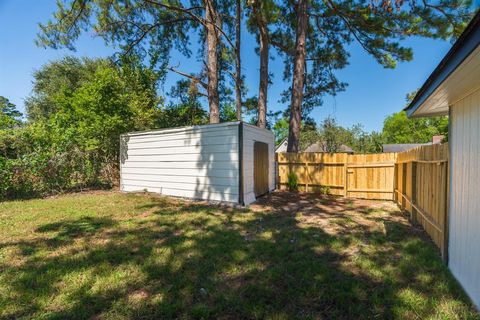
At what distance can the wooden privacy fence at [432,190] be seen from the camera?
115 inches

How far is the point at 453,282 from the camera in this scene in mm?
2383

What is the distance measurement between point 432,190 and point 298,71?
23.6 feet

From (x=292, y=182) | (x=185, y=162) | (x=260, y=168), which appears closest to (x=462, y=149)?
(x=260, y=168)

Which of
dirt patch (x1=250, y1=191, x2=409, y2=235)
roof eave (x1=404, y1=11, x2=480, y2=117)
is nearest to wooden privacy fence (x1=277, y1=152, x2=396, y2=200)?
dirt patch (x1=250, y1=191, x2=409, y2=235)

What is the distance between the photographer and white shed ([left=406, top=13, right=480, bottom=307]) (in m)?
1.71

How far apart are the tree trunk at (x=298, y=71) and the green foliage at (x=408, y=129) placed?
32.5 m

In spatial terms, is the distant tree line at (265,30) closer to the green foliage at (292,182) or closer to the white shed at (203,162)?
the green foliage at (292,182)

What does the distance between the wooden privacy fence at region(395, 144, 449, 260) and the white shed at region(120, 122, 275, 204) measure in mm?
3769

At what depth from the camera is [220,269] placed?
9.19 feet

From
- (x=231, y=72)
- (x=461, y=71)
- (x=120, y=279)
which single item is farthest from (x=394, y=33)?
(x=120, y=279)

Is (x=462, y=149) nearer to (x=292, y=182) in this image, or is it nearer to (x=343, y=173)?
(x=343, y=173)

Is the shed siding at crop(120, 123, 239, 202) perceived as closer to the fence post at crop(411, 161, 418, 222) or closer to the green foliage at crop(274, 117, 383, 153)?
the fence post at crop(411, 161, 418, 222)

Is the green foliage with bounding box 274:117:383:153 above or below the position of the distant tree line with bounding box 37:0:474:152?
below

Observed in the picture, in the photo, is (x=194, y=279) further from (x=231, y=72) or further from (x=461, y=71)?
(x=231, y=72)
